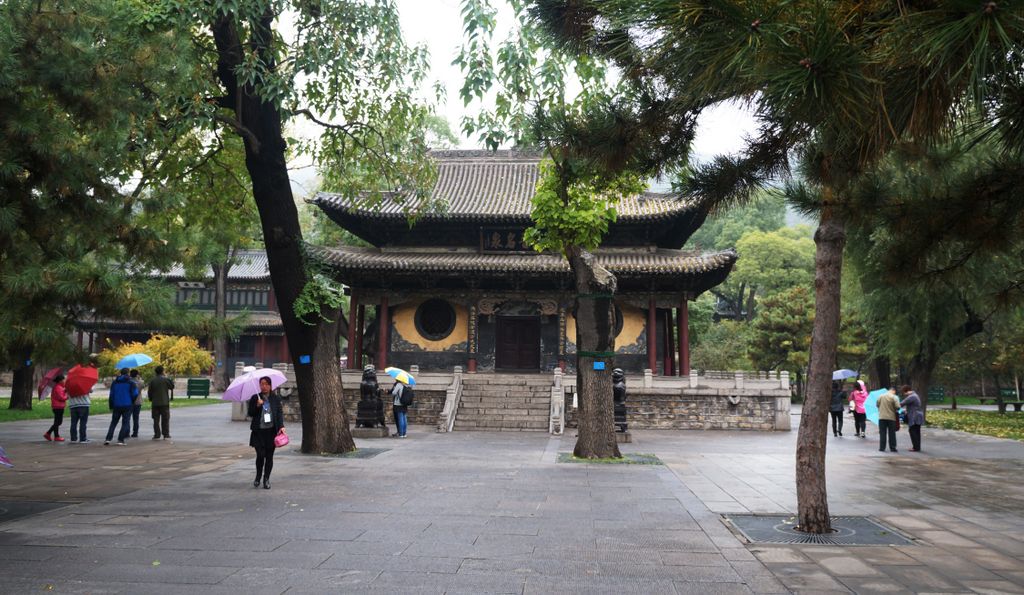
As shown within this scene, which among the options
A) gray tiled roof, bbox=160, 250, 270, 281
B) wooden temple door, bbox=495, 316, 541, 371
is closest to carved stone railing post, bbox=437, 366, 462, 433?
wooden temple door, bbox=495, 316, 541, 371

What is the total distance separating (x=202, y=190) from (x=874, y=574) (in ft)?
41.8

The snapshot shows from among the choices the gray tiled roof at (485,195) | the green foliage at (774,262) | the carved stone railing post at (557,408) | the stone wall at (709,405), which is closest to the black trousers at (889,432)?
the stone wall at (709,405)

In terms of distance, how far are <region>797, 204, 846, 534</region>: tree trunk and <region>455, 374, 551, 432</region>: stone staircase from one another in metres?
11.6

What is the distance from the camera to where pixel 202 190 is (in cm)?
1377

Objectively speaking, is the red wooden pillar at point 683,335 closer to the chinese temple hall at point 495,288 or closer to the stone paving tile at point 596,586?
the chinese temple hall at point 495,288

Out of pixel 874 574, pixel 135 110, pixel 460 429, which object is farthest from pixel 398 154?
pixel 874 574

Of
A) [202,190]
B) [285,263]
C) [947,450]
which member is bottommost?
[947,450]

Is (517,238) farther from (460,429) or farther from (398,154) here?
(398,154)

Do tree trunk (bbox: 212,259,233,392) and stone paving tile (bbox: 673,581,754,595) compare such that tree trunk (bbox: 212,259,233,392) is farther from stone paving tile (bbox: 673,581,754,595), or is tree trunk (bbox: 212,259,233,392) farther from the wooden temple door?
stone paving tile (bbox: 673,581,754,595)

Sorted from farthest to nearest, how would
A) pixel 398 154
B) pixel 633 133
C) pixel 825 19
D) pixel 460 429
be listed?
pixel 460 429
pixel 398 154
pixel 633 133
pixel 825 19

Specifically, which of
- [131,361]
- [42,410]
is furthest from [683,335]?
[42,410]

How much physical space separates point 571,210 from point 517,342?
43.7 feet

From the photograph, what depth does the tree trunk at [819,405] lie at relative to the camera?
643 centimetres

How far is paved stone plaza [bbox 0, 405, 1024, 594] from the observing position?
484cm
